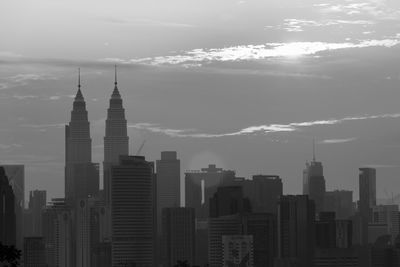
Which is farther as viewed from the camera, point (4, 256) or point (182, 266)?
point (182, 266)

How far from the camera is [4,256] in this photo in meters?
43.5

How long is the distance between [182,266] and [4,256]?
154ft

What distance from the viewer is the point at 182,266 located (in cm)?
8988
